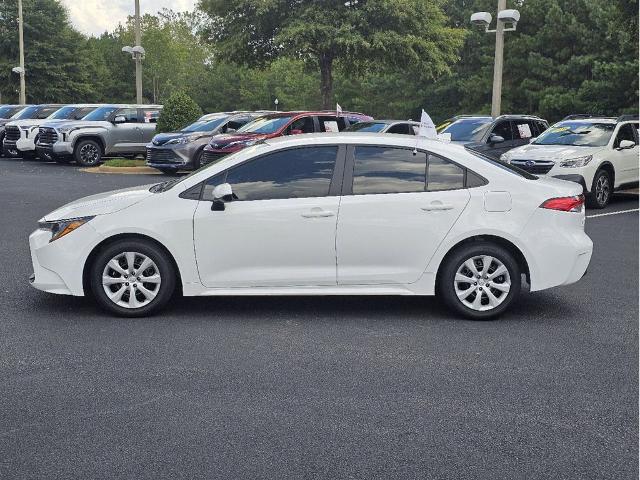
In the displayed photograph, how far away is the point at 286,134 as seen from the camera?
20750 millimetres

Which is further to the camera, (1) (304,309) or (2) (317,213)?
(1) (304,309)

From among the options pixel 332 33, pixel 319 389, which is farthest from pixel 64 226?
pixel 332 33

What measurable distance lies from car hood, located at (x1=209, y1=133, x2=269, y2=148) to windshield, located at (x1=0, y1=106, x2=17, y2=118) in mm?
15527

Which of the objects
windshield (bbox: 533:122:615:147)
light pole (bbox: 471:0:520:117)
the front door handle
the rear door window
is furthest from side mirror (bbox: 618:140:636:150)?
the front door handle

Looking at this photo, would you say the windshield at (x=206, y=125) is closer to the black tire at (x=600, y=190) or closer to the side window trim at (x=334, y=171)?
the black tire at (x=600, y=190)

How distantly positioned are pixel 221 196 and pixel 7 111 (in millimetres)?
28789

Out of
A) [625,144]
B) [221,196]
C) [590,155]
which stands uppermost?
[625,144]

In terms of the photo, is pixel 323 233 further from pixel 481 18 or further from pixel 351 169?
pixel 481 18

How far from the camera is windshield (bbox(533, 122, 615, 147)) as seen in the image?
1627 centimetres

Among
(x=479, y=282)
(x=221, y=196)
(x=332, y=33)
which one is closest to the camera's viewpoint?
(x=221, y=196)

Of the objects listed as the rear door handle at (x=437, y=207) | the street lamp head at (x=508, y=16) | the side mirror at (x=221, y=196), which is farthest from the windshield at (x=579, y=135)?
the side mirror at (x=221, y=196)

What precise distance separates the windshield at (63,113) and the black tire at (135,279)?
21.0 meters

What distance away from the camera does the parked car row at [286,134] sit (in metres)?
15.6

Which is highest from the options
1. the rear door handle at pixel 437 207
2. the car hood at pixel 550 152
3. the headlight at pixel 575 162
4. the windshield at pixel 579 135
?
the windshield at pixel 579 135
